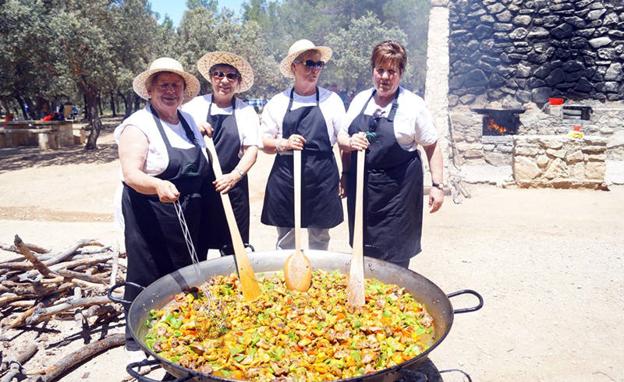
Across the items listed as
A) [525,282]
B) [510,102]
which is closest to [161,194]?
[525,282]

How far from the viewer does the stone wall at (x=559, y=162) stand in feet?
25.5

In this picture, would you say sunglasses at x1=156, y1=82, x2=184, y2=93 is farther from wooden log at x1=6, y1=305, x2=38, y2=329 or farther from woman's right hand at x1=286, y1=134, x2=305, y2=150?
wooden log at x1=6, y1=305, x2=38, y2=329

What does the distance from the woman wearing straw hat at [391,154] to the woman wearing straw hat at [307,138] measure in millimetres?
275

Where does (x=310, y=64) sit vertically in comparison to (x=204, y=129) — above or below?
above

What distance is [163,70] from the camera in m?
2.92

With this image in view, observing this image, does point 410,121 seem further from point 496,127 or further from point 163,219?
point 496,127

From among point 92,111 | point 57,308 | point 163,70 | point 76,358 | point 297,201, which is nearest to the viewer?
point 163,70

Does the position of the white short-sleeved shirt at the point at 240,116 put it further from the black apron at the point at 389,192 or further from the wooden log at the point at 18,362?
the wooden log at the point at 18,362

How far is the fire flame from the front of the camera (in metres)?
10.4

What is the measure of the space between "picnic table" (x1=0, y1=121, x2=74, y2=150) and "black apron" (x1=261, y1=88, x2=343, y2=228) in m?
14.8

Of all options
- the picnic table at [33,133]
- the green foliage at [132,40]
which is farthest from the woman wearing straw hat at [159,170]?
the picnic table at [33,133]

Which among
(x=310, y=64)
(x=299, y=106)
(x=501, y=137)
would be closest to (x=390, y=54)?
(x=310, y=64)

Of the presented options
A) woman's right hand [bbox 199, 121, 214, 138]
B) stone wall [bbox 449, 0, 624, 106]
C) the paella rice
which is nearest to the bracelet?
woman's right hand [bbox 199, 121, 214, 138]

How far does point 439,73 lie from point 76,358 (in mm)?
8146
